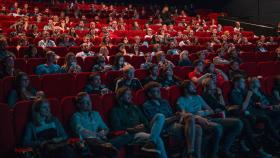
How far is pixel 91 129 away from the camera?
2209 millimetres

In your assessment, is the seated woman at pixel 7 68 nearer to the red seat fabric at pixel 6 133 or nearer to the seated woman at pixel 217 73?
the red seat fabric at pixel 6 133

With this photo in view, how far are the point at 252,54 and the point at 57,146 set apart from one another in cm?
369

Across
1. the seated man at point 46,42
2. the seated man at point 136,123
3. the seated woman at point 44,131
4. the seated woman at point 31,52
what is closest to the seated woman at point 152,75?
the seated man at point 136,123

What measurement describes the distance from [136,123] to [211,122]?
18.8 inches

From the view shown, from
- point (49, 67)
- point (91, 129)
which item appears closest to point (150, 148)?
point (91, 129)

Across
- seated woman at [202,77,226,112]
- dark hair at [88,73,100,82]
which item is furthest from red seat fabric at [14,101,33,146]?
seated woman at [202,77,226,112]

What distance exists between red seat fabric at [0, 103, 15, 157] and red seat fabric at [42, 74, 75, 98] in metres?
0.89

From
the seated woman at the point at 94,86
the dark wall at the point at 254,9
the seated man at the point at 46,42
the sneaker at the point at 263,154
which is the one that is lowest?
the sneaker at the point at 263,154

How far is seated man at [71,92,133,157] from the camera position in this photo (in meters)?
1.96

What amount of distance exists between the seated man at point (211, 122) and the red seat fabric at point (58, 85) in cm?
89

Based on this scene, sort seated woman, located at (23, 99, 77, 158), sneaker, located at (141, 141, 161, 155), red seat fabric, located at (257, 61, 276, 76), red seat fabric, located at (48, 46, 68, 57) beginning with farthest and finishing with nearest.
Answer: red seat fabric, located at (48, 46, 68, 57), red seat fabric, located at (257, 61, 276, 76), sneaker, located at (141, 141, 161, 155), seated woman, located at (23, 99, 77, 158)

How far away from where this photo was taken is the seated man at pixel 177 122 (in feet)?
7.28

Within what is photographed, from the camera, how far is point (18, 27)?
5.41 m

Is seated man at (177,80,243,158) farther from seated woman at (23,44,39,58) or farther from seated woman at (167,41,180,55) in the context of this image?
seated woman at (167,41,180,55)
